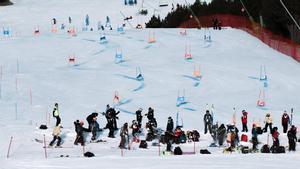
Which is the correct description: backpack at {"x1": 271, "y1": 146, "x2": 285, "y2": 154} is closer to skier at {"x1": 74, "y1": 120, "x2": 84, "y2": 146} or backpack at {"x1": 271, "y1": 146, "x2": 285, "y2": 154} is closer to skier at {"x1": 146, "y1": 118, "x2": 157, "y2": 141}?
skier at {"x1": 146, "y1": 118, "x2": 157, "y2": 141}

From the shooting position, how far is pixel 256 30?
5006 centimetres

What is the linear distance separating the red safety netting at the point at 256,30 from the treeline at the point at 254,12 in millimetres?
1163

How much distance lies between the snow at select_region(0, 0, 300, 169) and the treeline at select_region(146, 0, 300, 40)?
3294mm

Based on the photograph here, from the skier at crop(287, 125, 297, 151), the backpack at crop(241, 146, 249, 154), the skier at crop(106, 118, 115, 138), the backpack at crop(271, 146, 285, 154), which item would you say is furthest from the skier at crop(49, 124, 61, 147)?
the skier at crop(287, 125, 297, 151)

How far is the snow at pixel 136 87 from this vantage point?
20.3 meters

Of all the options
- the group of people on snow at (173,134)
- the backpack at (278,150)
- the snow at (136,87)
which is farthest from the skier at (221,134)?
the backpack at (278,150)

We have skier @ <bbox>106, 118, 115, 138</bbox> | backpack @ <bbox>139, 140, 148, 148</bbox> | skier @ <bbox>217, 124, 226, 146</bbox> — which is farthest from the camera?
skier @ <bbox>106, 118, 115, 138</bbox>

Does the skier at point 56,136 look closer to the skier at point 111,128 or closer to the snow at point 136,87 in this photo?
the snow at point 136,87

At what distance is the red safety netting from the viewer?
41.5m

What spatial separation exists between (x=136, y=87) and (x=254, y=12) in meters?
27.5

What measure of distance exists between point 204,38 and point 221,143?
24006 mm

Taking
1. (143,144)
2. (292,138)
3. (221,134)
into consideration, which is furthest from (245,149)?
(143,144)

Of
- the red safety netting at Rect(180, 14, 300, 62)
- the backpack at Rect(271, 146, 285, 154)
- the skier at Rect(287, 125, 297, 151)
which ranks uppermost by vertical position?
the red safety netting at Rect(180, 14, 300, 62)

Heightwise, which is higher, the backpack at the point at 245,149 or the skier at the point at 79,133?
the skier at the point at 79,133
